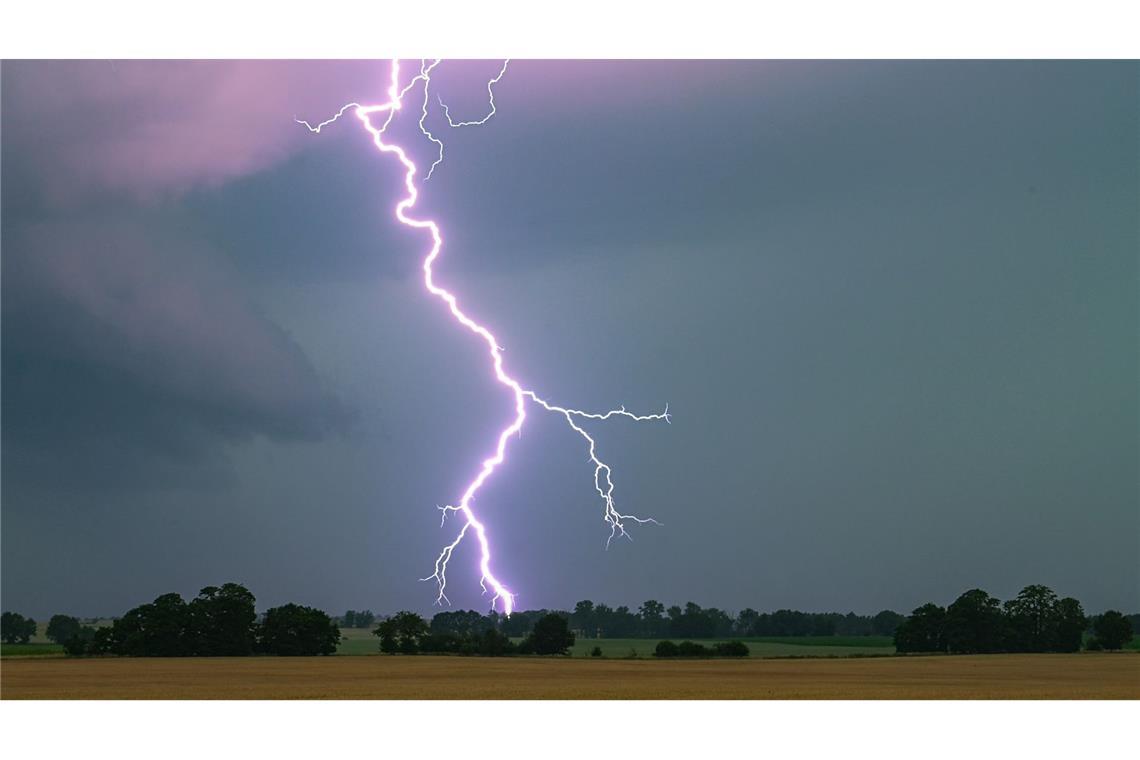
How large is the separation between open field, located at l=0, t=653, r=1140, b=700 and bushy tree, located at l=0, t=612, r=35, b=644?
3.71ft

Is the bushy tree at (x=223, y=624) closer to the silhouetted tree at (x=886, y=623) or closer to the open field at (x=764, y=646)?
the open field at (x=764, y=646)

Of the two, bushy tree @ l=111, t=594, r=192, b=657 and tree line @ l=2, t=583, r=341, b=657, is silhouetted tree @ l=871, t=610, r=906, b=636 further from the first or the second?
bushy tree @ l=111, t=594, r=192, b=657

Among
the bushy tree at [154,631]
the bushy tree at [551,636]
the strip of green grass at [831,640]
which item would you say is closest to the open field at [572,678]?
the bushy tree at [551,636]

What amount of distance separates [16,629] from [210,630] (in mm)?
3536

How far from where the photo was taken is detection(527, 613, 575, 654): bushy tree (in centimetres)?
1711

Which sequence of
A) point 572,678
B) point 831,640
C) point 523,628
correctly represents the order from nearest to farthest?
point 572,678
point 523,628
point 831,640

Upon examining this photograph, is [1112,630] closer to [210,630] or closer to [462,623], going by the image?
[462,623]

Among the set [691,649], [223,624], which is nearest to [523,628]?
[691,649]

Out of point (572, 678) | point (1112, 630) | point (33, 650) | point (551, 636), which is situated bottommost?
point (572, 678)

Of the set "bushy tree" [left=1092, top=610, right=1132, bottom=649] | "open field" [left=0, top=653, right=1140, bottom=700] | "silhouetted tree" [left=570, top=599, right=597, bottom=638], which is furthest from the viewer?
"bushy tree" [left=1092, top=610, right=1132, bottom=649]

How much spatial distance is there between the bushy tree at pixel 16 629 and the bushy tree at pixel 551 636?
26.9 ft

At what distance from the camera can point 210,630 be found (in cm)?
1783

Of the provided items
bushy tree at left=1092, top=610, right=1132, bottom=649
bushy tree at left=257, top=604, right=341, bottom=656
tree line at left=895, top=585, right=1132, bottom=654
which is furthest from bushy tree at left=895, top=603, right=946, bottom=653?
Result: bushy tree at left=257, top=604, right=341, bottom=656

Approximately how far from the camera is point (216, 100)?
15773 mm
